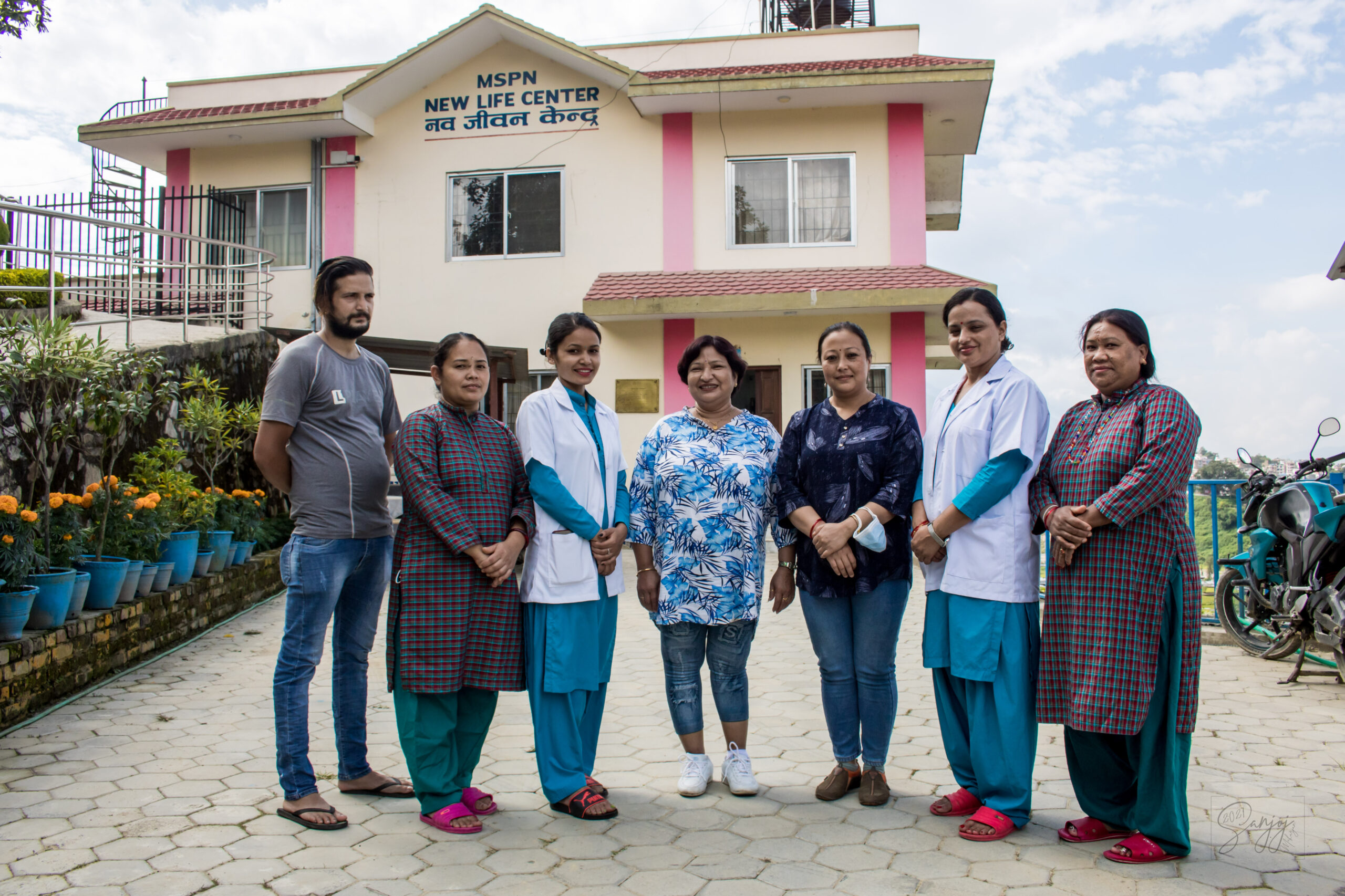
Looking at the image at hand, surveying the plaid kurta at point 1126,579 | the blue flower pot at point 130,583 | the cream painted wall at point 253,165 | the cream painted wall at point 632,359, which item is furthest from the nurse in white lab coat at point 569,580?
the cream painted wall at point 253,165

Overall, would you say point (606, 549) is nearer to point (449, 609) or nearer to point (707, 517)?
point (707, 517)

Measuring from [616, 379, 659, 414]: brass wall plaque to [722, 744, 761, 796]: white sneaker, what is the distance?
8.56m

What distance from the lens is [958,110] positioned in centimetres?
1212

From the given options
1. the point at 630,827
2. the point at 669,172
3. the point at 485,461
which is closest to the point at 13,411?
the point at 485,461

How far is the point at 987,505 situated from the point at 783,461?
0.84m

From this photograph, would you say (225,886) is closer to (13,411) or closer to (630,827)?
(630,827)

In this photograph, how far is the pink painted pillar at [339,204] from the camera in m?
13.0

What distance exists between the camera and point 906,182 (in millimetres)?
11953

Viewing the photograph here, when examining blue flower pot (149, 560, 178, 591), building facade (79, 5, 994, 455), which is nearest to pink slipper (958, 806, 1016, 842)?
blue flower pot (149, 560, 178, 591)

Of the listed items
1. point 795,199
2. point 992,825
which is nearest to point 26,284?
point 795,199

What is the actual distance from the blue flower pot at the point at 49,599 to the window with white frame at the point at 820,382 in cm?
815

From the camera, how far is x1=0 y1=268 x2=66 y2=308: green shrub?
10852 millimetres

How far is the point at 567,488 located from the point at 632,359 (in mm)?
8680

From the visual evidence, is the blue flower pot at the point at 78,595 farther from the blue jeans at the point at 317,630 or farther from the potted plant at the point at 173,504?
the blue jeans at the point at 317,630
